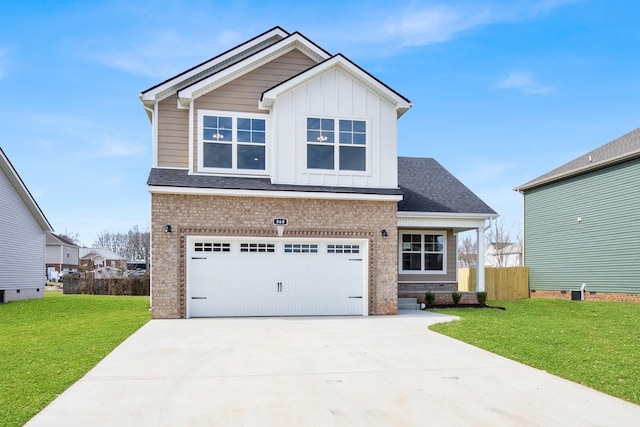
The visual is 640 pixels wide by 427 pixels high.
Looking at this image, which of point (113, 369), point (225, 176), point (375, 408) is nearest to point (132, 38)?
point (225, 176)

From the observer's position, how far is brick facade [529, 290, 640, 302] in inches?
691

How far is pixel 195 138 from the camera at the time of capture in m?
13.0

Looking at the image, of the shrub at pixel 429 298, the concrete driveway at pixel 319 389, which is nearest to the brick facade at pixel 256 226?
the shrub at pixel 429 298

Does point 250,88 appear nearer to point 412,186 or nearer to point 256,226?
point 256,226

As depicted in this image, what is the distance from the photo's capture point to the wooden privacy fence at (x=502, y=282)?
800 inches

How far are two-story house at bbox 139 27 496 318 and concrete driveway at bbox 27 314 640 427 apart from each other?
3679mm

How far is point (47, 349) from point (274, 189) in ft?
21.5

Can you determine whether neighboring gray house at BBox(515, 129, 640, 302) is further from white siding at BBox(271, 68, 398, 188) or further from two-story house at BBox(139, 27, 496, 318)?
two-story house at BBox(139, 27, 496, 318)

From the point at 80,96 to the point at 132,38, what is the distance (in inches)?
167

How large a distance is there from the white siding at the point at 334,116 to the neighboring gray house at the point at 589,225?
399 inches

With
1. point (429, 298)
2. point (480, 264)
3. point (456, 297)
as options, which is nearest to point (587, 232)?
point (480, 264)

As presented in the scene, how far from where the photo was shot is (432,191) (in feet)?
57.5

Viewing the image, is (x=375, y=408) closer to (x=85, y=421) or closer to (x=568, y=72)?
(x=85, y=421)

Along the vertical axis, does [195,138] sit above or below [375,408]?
above
